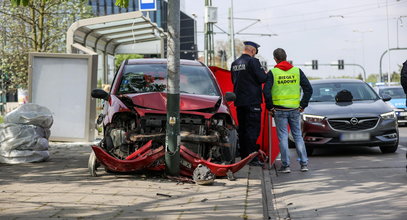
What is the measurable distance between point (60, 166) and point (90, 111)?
5.12 metres

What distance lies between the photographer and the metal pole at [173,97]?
874 centimetres

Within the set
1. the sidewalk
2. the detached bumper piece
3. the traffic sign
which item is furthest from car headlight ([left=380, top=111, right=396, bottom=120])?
the traffic sign

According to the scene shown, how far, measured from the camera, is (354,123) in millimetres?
12922

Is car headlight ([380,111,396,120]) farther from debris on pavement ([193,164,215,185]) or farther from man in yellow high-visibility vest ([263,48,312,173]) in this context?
debris on pavement ([193,164,215,185])

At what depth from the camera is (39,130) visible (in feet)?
39.1

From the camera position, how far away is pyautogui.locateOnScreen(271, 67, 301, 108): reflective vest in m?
10.8

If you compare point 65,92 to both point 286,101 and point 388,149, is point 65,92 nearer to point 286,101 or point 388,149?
point 286,101

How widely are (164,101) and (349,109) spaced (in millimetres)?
5252

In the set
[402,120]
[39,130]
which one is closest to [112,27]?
[39,130]

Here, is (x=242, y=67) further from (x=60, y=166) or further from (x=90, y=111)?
(x=90, y=111)

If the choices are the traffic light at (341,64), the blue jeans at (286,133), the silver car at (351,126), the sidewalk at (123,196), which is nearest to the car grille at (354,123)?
the silver car at (351,126)

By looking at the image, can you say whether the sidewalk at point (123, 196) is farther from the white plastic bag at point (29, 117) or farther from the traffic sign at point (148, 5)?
the traffic sign at point (148, 5)

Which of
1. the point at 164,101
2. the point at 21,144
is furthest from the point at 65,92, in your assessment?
the point at 164,101

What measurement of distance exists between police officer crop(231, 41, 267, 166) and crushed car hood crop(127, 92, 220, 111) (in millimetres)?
1733
